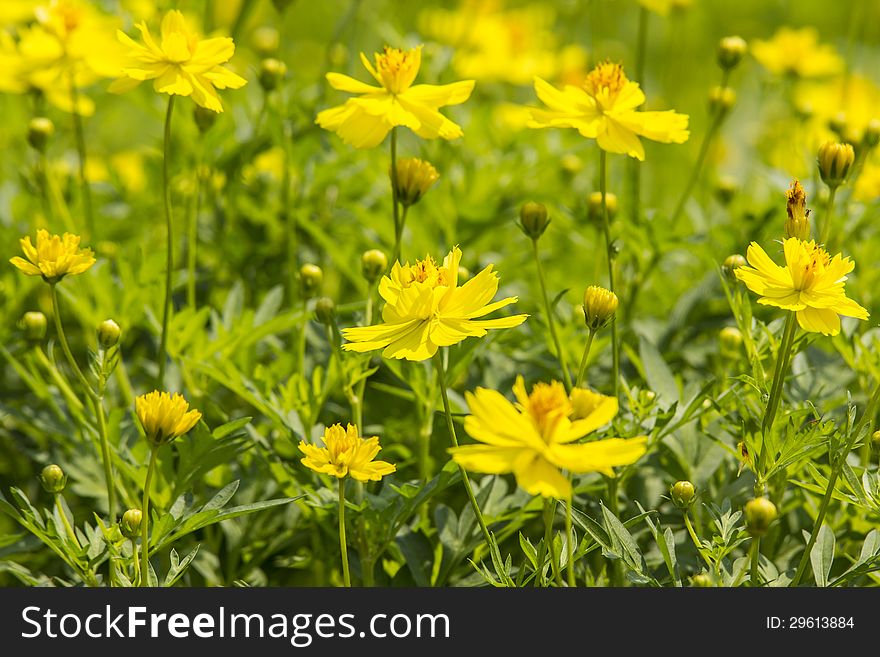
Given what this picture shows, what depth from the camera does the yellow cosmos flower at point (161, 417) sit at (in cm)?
101

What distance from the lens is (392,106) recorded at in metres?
1.20

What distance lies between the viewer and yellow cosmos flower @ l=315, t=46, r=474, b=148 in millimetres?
1181

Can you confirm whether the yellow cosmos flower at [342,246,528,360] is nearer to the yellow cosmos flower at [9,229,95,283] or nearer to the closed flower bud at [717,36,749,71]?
the yellow cosmos flower at [9,229,95,283]

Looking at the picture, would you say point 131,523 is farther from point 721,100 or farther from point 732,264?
point 721,100

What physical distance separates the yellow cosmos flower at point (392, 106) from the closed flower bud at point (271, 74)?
0.34 meters

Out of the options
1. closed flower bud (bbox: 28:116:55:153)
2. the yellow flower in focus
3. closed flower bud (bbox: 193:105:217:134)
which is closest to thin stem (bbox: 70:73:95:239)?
closed flower bud (bbox: 28:116:55:153)

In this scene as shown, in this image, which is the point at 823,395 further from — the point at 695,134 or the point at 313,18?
the point at 313,18

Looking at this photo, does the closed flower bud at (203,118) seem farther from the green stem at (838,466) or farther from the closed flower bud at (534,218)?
the green stem at (838,466)

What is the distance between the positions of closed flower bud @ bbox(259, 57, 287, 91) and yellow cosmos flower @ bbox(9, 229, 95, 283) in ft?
1.63

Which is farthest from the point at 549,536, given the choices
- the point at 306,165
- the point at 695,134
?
the point at 695,134

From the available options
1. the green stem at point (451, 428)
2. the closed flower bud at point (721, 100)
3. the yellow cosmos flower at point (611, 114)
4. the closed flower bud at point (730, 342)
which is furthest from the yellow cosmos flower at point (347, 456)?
the closed flower bud at point (721, 100)

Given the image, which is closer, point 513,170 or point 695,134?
point 513,170

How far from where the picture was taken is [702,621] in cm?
103

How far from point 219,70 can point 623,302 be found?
728 mm
